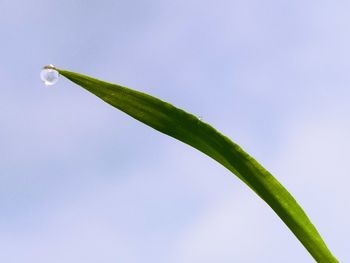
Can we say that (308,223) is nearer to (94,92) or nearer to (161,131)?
(161,131)

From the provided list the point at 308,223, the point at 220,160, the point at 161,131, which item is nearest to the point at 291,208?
the point at 308,223

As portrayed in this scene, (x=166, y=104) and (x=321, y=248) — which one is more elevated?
(x=166, y=104)

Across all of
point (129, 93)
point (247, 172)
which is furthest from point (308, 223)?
point (129, 93)

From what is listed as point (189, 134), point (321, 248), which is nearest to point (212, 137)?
point (189, 134)

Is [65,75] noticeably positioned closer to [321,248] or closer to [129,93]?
[129,93]

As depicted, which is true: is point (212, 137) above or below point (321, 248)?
above

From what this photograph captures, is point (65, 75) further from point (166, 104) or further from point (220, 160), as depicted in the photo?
point (220, 160)
